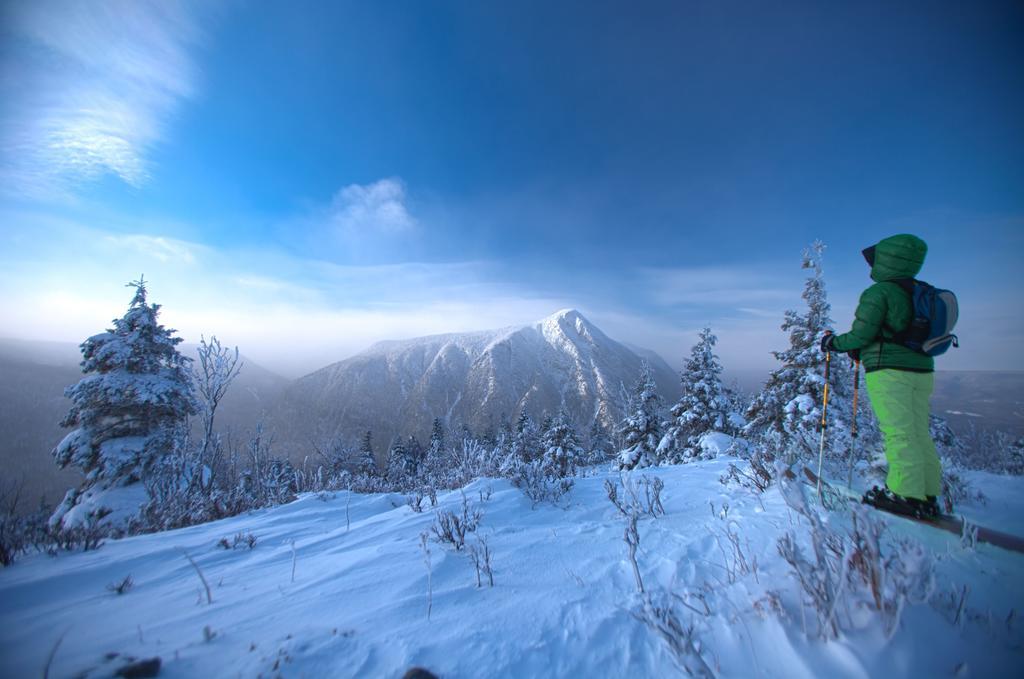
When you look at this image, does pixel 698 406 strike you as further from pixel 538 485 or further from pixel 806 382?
pixel 538 485

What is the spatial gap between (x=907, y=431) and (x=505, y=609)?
363cm

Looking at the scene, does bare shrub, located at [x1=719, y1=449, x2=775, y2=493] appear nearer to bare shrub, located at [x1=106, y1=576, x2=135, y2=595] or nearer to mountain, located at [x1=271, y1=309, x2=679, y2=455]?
bare shrub, located at [x1=106, y1=576, x2=135, y2=595]

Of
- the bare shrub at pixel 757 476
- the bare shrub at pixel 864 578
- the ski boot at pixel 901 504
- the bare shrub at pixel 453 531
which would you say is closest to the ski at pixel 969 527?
the ski boot at pixel 901 504

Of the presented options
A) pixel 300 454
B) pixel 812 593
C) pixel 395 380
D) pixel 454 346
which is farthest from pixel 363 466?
pixel 454 346

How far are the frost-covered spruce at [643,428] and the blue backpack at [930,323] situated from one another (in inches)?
687

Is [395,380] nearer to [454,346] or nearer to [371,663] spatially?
[454,346]

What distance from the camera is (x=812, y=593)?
1.61 metres

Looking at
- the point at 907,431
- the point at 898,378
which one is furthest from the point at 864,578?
the point at 898,378

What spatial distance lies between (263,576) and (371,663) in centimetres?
168

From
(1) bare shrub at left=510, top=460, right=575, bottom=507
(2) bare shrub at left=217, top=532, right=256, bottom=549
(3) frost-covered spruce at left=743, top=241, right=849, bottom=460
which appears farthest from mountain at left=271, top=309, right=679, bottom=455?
(2) bare shrub at left=217, top=532, right=256, bottom=549

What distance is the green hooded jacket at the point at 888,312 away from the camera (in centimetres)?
315

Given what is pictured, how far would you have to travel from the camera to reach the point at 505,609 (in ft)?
6.81

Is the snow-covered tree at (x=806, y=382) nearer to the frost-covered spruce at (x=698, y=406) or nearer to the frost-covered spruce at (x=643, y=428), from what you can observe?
the frost-covered spruce at (x=698, y=406)

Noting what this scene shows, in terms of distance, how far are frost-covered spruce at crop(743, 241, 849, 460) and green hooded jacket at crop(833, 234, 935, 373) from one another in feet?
33.7
